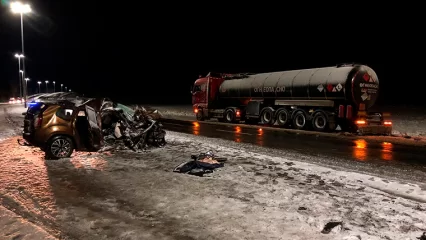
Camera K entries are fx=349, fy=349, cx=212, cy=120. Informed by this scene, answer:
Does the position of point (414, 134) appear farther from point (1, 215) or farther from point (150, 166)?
point (1, 215)

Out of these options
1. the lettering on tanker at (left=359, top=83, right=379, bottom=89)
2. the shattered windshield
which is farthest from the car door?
the lettering on tanker at (left=359, top=83, right=379, bottom=89)

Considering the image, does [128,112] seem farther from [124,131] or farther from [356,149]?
[356,149]

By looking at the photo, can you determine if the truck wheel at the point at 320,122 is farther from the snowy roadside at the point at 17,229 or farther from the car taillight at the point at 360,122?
the snowy roadside at the point at 17,229

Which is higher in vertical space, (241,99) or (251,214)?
(241,99)

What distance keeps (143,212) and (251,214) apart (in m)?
1.65

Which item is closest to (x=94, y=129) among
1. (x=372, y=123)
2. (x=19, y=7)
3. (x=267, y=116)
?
(x=372, y=123)

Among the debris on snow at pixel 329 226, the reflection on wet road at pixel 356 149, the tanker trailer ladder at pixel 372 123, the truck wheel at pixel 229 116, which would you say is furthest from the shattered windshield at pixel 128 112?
the truck wheel at pixel 229 116

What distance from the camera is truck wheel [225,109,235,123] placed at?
23.7 metres

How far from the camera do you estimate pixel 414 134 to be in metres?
16.3

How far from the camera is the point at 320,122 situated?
18.4m

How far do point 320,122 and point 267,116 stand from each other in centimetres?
401

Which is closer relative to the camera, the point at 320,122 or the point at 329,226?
the point at 329,226

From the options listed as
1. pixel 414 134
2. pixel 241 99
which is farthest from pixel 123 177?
pixel 241 99

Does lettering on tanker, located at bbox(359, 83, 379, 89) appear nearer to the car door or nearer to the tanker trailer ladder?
the tanker trailer ladder
